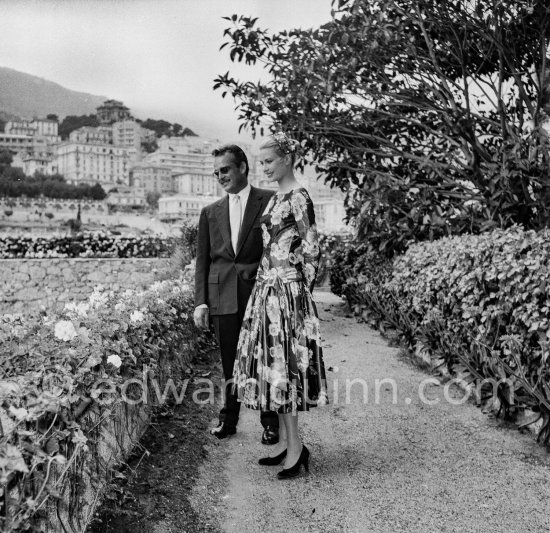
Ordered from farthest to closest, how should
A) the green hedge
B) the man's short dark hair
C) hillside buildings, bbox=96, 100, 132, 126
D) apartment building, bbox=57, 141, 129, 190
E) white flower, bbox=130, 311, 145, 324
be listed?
1. hillside buildings, bbox=96, 100, 132, 126
2. apartment building, bbox=57, 141, 129, 190
3. the man's short dark hair
4. the green hedge
5. white flower, bbox=130, 311, 145, 324

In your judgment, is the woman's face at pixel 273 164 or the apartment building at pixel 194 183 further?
the apartment building at pixel 194 183

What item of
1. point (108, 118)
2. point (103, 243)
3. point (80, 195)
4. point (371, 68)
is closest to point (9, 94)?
point (108, 118)

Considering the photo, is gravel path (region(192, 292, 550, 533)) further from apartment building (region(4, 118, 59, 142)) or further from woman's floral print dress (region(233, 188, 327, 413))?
apartment building (region(4, 118, 59, 142))

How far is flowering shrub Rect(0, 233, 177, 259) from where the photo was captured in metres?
18.0

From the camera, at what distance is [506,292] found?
153 inches

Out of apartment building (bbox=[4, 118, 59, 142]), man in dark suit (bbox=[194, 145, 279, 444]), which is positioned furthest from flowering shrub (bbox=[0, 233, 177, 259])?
apartment building (bbox=[4, 118, 59, 142])

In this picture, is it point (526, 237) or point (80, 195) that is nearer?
point (526, 237)

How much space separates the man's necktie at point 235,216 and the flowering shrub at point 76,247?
14.1 metres

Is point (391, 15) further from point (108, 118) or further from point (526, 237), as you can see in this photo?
point (108, 118)

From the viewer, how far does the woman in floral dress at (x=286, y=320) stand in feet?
10.1

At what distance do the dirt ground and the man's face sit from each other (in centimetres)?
153

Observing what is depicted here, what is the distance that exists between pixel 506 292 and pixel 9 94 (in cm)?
21215

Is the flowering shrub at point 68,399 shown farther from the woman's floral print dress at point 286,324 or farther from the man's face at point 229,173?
the man's face at point 229,173

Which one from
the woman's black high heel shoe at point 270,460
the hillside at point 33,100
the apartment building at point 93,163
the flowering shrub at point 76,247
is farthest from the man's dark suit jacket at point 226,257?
the hillside at point 33,100
